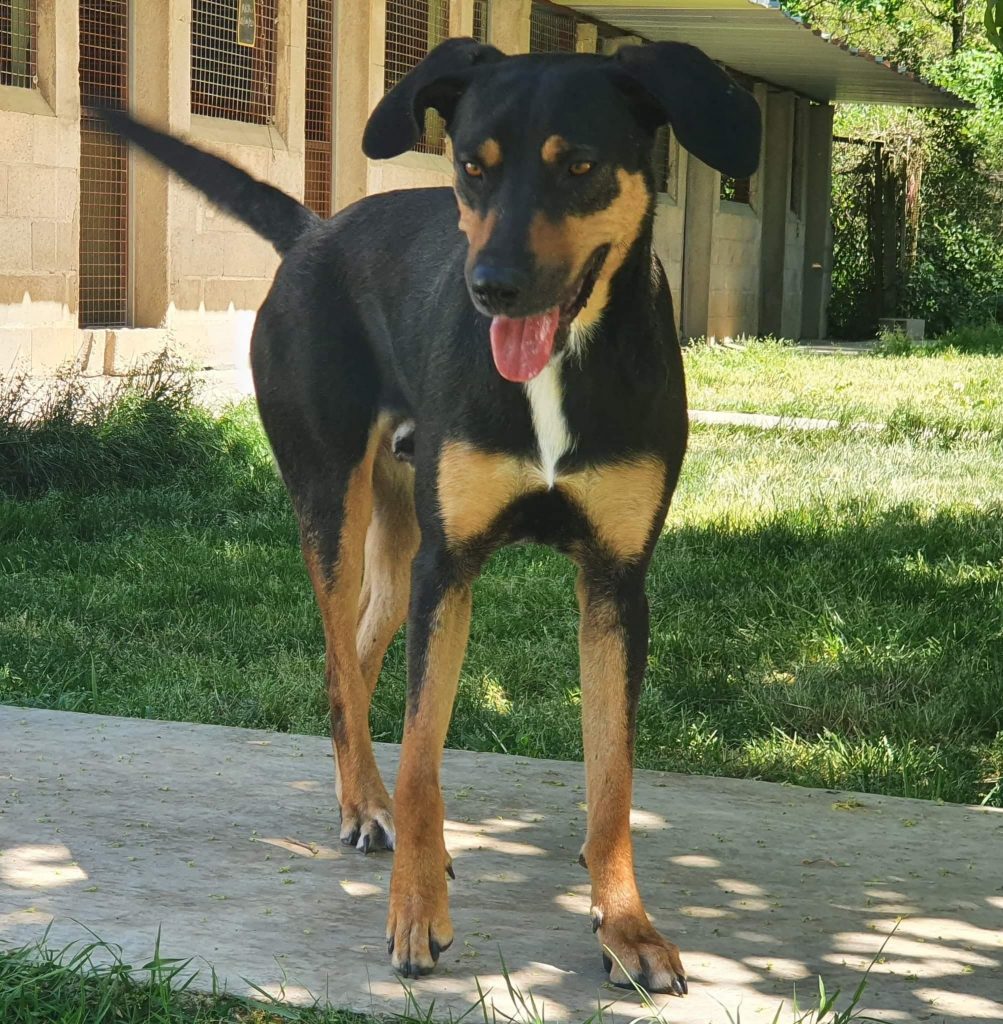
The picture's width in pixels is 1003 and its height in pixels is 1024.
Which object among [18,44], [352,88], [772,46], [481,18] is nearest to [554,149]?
[18,44]

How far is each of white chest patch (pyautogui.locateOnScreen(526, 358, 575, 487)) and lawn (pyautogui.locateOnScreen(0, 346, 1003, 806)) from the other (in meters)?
1.63

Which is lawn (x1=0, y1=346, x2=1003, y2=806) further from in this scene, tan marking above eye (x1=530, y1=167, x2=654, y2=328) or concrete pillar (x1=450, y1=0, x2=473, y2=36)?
concrete pillar (x1=450, y1=0, x2=473, y2=36)

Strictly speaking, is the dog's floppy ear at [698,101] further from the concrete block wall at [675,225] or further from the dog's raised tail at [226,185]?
A: the concrete block wall at [675,225]

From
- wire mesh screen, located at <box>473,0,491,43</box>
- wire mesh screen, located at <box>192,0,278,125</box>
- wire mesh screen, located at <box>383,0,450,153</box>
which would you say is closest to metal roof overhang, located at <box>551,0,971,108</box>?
wire mesh screen, located at <box>473,0,491,43</box>

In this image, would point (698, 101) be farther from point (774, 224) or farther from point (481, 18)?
point (774, 224)

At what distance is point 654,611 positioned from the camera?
5879mm

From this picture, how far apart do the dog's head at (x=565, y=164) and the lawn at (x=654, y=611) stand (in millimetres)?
1867

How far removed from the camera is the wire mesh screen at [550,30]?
52.1 feet

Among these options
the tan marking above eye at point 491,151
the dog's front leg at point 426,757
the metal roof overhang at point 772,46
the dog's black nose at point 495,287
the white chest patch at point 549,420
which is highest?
the metal roof overhang at point 772,46

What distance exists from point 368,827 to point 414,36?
36.3 ft

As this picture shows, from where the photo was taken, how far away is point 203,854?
3387 millimetres

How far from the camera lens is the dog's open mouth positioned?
2.89m

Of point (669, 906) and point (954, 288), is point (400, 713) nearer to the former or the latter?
point (669, 906)

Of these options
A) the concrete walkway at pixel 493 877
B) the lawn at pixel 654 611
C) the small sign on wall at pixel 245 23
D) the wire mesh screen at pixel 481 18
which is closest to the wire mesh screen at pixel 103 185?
the small sign on wall at pixel 245 23
